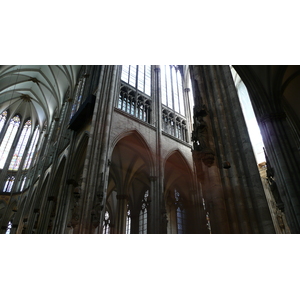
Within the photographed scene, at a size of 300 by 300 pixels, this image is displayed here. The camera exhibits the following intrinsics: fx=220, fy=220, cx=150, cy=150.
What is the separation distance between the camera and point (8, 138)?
89.0 ft

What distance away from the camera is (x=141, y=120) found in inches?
531

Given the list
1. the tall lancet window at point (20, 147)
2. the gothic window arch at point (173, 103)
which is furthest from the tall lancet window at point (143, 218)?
the tall lancet window at point (20, 147)

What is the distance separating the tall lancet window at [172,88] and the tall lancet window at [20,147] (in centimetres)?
2015

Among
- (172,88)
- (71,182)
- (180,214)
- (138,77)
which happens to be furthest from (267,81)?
(180,214)

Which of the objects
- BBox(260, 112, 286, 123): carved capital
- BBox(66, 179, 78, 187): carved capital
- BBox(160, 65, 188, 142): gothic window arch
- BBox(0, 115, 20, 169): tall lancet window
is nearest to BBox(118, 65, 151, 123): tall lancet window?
BBox(160, 65, 188, 142): gothic window arch

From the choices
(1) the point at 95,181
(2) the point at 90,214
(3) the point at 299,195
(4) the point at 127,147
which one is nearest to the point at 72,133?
(4) the point at 127,147

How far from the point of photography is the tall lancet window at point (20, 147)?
26667 millimetres

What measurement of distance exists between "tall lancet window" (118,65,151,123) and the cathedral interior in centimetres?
8

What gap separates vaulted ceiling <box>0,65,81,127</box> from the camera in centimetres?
2030

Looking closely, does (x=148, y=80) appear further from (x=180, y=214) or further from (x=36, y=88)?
(x=36, y=88)

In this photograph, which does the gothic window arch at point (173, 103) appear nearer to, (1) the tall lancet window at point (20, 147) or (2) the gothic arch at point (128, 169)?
(2) the gothic arch at point (128, 169)

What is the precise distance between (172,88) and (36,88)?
16119 mm

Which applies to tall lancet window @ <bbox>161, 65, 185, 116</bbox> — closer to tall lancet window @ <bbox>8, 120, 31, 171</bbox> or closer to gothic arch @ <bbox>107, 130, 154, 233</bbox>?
gothic arch @ <bbox>107, 130, 154, 233</bbox>

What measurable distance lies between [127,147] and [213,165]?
9.67 m
